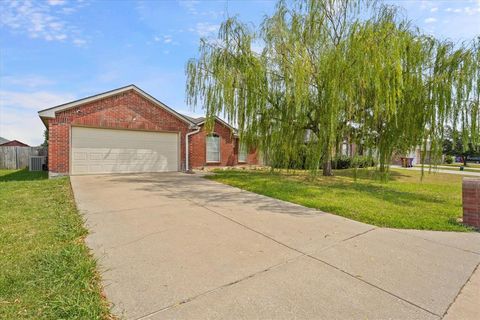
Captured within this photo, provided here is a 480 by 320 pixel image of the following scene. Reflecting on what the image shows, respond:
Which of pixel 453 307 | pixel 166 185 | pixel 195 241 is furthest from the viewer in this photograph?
pixel 166 185

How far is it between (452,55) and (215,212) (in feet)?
25.9

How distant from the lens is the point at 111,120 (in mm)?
11477

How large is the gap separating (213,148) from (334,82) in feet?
29.3

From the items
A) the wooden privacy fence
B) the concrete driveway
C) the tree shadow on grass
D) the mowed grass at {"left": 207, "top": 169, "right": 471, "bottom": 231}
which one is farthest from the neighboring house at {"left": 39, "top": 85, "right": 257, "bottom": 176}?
the concrete driveway

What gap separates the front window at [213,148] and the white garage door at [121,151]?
2.19 m

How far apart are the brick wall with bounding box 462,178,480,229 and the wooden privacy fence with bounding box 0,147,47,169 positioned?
2095 cm

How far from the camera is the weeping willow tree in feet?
23.6

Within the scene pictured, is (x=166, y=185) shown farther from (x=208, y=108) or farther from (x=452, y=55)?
(x=452, y=55)

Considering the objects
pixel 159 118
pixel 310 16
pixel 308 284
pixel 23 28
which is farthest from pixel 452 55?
pixel 23 28

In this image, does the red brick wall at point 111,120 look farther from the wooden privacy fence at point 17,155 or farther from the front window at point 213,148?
the wooden privacy fence at point 17,155

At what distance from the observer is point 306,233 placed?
4.18m

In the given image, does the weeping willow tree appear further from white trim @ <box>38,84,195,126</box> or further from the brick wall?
white trim @ <box>38,84,195,126</box>

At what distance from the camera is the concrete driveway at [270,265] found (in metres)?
2.28

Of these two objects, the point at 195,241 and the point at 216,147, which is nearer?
the point at 195,241
